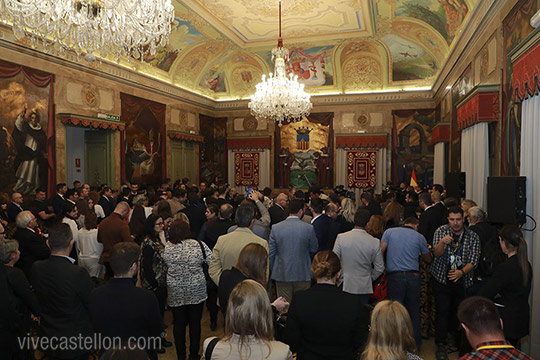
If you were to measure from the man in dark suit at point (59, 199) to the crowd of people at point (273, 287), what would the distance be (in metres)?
2.23

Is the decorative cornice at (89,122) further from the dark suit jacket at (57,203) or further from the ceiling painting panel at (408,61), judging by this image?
the ceiling painting panel at (408,61)

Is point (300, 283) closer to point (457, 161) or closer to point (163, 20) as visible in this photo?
point (163, 20)

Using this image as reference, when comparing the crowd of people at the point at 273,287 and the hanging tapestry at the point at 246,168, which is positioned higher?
the hanging tapestry at the point at 246,168

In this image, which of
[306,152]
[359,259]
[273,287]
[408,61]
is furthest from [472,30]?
[306,152]

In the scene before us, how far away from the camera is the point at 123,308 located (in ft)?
8.47

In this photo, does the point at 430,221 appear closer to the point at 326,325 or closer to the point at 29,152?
the point at 326,325

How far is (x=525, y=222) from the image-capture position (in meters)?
4.38

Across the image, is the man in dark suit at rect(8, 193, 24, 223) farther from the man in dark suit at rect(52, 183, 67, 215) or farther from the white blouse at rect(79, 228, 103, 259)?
the white blouse at rect(79, 228, 103, 259)

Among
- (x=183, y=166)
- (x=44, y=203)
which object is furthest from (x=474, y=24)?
(x=183, y=166)

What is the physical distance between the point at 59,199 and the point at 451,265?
8.19 meters

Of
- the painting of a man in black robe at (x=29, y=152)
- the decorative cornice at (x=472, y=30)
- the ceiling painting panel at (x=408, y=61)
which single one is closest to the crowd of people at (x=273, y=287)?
the painting of a man in black robe at (x=29, y=152)

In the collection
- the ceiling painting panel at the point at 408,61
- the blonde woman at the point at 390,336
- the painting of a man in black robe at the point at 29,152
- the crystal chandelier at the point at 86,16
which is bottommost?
the blonde woman at the point at 390,336

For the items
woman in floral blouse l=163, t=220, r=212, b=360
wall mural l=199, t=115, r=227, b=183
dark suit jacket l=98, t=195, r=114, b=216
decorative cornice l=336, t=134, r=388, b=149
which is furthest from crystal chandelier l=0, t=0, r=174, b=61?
decorative cornice l=336, t=134, r=388, b=149

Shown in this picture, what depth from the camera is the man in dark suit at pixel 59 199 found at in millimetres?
8276
